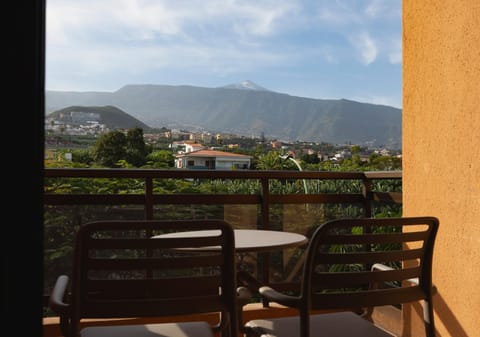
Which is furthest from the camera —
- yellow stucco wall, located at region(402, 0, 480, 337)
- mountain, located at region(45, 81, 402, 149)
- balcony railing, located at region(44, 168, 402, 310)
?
mountain, located at region(45, 81, 402, 149)

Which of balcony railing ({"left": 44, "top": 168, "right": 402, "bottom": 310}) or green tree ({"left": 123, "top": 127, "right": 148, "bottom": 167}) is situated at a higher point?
green tree ({"left": 123, "top": 127, "right": 148, "bottom": 167})

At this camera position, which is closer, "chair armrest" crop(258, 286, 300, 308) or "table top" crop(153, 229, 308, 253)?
"chair armrest" crop(258, 286, 300, 308)

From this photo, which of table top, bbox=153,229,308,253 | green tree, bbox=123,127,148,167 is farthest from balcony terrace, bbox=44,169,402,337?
green tree, bbox=123,127,148,167

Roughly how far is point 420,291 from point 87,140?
11239 mm

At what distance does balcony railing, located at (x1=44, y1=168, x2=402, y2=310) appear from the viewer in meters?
3.63

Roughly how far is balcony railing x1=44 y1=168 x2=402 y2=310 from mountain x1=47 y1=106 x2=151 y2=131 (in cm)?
933

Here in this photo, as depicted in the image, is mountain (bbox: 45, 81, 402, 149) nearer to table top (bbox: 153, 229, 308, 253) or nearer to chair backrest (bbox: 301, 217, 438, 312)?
table top (bbox: 153, 229, 308, 253)

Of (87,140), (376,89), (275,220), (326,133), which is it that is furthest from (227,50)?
(275,220)

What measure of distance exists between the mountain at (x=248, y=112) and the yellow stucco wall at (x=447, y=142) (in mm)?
8925

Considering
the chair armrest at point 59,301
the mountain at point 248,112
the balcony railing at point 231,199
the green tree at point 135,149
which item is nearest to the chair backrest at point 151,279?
the chair armrest at point 59,301

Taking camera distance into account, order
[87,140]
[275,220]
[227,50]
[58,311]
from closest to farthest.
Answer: [58,311] < [275,220] < [87,140] < [227,50]

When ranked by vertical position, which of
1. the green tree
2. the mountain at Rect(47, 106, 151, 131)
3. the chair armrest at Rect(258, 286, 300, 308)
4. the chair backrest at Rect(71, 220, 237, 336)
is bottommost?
the chair armrest at Rect(258, 286, 300, 308)

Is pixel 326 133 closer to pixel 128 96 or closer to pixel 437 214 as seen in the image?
pixel 128 96

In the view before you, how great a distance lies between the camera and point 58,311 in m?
1.56
